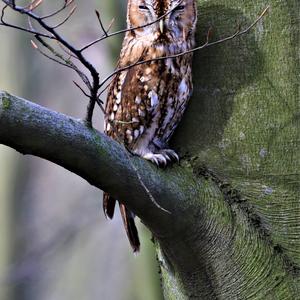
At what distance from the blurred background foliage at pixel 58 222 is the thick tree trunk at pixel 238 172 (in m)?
1.48

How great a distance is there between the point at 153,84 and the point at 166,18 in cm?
26

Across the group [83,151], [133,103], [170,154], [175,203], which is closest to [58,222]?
[133,103]

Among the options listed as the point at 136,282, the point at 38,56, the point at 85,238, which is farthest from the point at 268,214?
the point at 85,238

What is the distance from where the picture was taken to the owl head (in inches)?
115

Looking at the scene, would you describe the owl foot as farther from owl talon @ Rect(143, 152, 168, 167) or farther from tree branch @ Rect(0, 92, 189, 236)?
tree branch @ Rect(0, 92, 189, 236)

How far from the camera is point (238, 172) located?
2662mm

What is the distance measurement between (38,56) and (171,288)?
10.6 feet

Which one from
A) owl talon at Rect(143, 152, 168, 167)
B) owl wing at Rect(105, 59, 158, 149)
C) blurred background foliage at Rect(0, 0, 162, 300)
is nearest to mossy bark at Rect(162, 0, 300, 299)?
owl talon at Rect(143, 152, 168, 167)

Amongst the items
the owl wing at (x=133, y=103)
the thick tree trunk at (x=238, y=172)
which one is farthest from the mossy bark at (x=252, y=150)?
the owl wing at (x=133, y=103)

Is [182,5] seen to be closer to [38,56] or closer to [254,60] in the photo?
[254,60]

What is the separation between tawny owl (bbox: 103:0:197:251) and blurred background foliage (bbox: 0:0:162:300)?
116 centimetres

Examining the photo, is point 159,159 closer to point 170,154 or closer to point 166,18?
point 170,154

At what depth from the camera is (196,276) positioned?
8.61 ft

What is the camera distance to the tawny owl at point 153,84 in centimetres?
291
